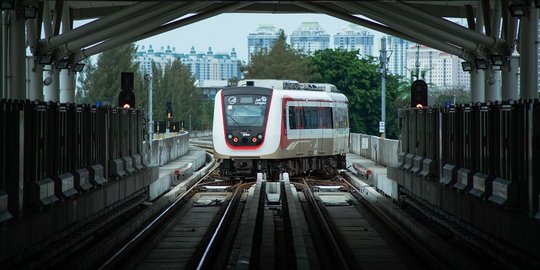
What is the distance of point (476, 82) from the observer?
28266mm

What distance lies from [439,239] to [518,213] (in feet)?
9.46

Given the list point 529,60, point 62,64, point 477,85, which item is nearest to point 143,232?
point 62,64

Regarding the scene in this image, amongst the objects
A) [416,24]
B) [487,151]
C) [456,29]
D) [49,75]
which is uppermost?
[416,24]

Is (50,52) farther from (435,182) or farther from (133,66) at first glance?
(133,66)

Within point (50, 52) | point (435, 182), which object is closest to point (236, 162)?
point (50, 52)

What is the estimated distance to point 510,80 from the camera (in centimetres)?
2408

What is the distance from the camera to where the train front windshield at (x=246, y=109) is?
106ft

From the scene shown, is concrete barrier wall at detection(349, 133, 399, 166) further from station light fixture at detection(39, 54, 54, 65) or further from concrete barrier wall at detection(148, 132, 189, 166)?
station light fixture at detection(39, 54, 54, 65)

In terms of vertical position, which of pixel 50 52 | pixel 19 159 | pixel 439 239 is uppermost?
pixel 50 52

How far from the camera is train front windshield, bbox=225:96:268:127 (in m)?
32.4

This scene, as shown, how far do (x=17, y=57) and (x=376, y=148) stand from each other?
1038 inches

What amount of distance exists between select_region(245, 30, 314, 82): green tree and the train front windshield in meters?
59.6

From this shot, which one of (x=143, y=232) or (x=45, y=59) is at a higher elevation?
(x=45, y=59)

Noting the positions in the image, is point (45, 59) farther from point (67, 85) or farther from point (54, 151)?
point (54, 151)
